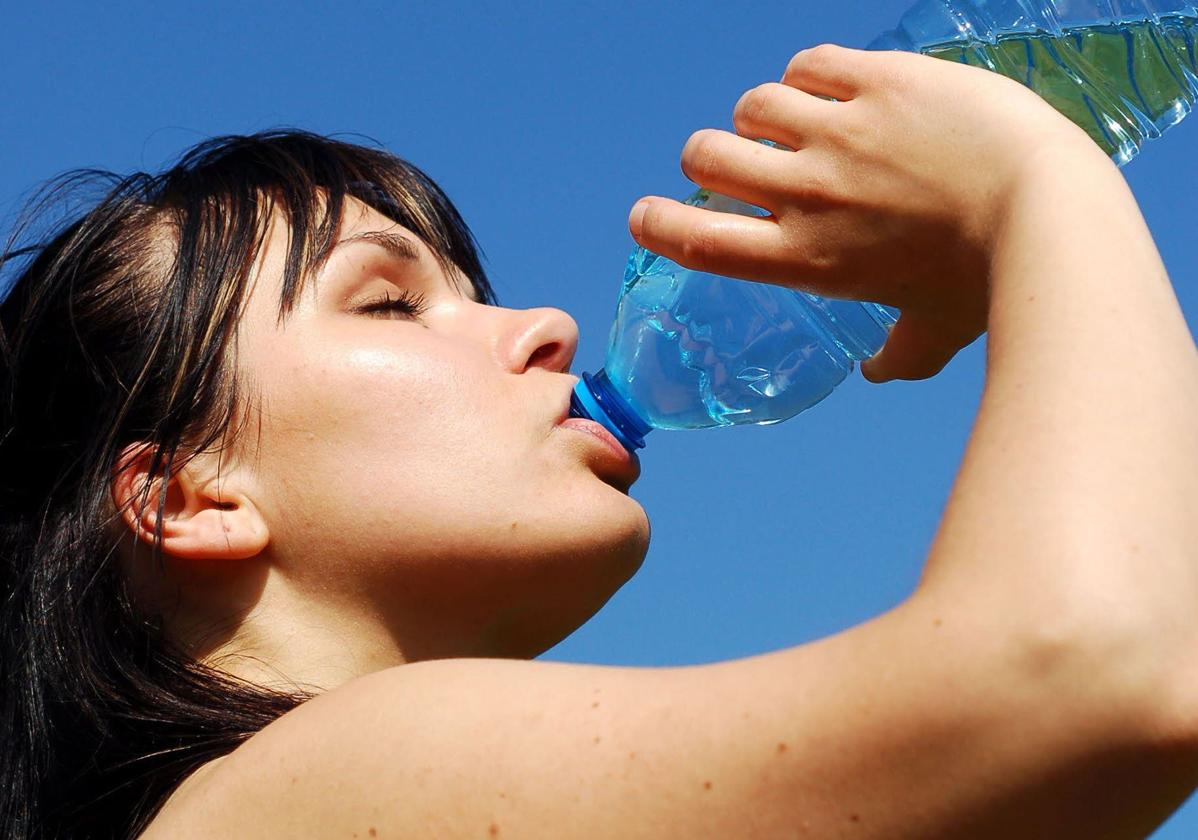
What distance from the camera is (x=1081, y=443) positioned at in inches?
59.5

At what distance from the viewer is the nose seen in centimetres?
280

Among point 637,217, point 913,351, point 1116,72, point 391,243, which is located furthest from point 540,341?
point 1116,72

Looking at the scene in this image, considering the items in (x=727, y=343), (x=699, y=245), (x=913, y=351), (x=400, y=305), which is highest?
(x=699, y=245)

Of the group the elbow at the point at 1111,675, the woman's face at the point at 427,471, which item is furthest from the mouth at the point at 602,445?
the elbow at the point at 1111,675

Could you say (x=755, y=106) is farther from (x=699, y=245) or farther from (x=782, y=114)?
(x=699, y=245)

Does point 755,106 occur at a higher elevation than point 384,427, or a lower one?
higher

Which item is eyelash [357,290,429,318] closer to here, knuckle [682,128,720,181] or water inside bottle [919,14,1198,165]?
knuckle [682,128,720,181]

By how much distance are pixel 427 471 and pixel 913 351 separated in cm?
89

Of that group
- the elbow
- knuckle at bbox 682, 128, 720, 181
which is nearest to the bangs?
knuckle at bbox 682, 128, 720, 181

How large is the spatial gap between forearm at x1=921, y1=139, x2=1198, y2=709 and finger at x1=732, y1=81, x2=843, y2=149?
404 mm

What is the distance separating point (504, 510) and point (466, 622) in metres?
0.29

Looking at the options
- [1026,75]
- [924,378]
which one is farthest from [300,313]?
[1026,75]

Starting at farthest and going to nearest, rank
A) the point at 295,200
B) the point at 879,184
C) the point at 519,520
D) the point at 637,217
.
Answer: the point at 295,200 < the point at 519,520 < the point at 637,217 < the point at 879,184

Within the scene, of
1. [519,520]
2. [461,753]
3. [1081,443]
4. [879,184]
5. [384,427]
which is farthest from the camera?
[384,427]
